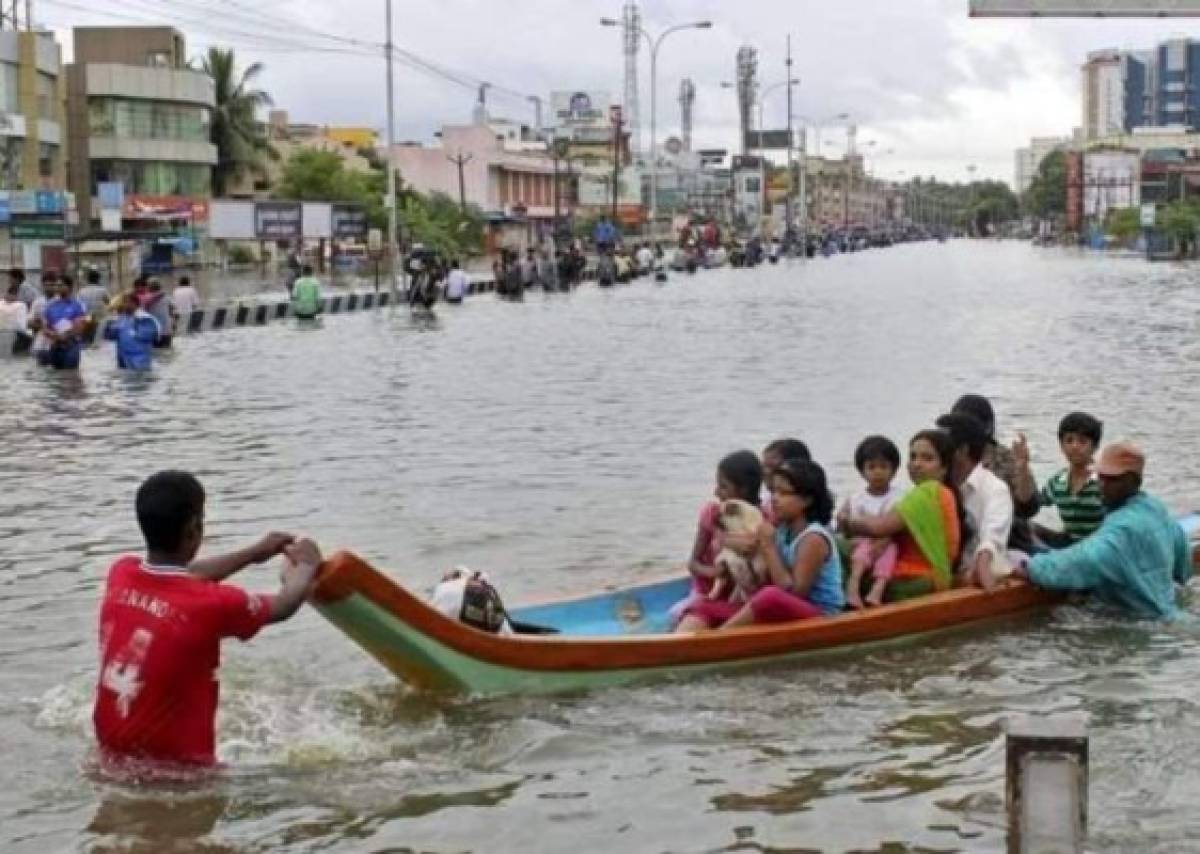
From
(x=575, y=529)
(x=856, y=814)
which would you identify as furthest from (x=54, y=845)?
(x=575, y=529)

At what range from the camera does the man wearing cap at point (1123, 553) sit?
936cm

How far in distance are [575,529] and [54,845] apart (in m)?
6.85

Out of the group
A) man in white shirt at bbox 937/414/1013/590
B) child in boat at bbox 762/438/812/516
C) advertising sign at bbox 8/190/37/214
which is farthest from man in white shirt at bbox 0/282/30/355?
man in white shirt at bbox 937/414/1013/590

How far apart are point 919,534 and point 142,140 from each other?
66535 mm

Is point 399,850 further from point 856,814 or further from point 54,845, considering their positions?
point 856,814

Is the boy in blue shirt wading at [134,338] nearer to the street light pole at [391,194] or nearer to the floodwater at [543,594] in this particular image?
the floodwater at [543,594]

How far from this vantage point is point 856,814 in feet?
22.2

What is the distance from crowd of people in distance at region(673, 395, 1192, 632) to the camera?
8.58m

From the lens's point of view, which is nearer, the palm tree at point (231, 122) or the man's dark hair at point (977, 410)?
the man's dark hair at point (977, 410)

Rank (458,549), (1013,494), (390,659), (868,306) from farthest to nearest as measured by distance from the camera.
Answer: (868,306) → (458,549) → (1013,494) → (390,659)

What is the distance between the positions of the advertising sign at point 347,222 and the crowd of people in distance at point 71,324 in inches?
1163

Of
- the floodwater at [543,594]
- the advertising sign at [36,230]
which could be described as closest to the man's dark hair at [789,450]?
the floodwater at [543,594]

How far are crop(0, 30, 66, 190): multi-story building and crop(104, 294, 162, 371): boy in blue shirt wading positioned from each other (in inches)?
1225

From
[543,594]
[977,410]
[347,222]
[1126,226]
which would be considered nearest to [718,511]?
[977,410]
